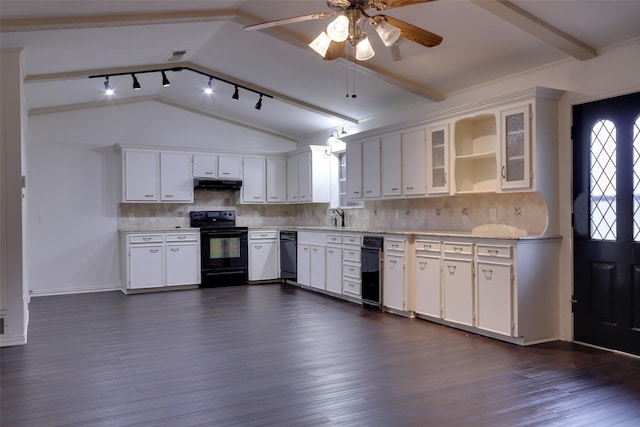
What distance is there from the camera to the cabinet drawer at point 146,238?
7164mm

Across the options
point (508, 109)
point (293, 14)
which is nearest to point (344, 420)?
point (508, 109)

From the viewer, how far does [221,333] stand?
470 centimetres

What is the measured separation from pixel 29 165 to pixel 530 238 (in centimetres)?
691

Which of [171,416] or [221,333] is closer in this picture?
[171,416]

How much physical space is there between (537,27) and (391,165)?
98.5 inches

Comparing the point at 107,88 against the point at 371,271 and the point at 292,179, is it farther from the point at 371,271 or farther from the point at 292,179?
the point at 371,271

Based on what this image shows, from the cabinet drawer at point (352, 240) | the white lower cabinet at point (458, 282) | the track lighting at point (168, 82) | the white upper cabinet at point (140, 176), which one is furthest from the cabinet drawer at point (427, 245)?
the white upper cabinet at point (140, 176)

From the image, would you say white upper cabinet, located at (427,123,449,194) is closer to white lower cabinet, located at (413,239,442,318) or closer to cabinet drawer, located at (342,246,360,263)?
white lower cabinet, located at (413,239,442,318)

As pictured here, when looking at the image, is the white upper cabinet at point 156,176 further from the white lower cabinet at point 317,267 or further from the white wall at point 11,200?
the white wall at point 11,200

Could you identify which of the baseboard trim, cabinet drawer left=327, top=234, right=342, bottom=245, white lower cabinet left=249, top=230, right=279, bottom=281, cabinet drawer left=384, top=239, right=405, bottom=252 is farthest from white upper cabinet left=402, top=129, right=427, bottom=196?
the baseboard trim

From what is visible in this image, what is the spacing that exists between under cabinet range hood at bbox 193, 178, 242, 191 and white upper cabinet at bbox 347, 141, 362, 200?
90.1 inches

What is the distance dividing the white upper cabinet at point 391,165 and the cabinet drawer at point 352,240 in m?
0.67

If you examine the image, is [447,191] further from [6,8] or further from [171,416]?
[6,8]

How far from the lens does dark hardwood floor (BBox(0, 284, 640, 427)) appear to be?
278 cm
